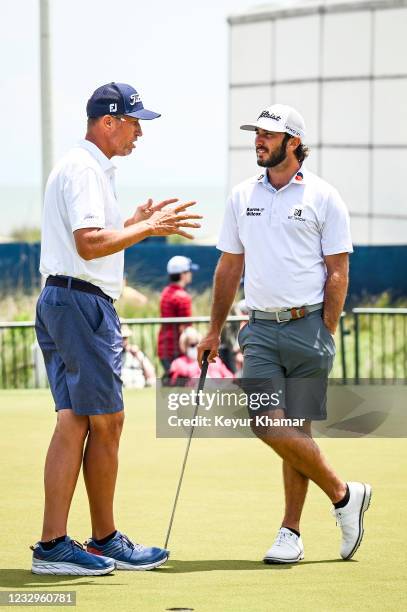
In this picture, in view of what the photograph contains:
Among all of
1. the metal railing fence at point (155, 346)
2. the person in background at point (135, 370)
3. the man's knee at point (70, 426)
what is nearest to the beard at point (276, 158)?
the man's knee at point (70, 426)

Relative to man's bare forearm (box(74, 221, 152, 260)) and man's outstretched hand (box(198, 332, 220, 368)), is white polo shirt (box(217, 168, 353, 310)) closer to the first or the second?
man's outstretched hand (box(198, 332, 220, 368))

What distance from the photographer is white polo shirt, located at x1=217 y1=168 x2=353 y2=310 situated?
6.74 metres

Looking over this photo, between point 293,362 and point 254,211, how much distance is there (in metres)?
0.70

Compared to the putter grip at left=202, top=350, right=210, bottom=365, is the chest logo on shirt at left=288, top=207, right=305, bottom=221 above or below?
above

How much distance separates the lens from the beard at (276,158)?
22.5 feet

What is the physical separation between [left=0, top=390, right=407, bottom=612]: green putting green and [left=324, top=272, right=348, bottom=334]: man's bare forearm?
1063 mm

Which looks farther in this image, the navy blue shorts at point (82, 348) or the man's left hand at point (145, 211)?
the man's left hand at point (145, 211)

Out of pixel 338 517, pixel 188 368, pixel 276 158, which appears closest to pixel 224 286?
pixel 276 158

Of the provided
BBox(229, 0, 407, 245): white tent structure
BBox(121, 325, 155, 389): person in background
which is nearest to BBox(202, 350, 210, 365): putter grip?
BBox(121, 325, 155, 389): person in background

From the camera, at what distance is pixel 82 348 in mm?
6250

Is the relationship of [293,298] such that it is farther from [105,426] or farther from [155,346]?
[155,346]

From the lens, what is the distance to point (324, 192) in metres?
6.78

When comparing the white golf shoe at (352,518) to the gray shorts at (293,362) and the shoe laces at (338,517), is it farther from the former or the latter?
the gray shorts at (293,362)

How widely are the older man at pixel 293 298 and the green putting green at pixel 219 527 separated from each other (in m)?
0.31
